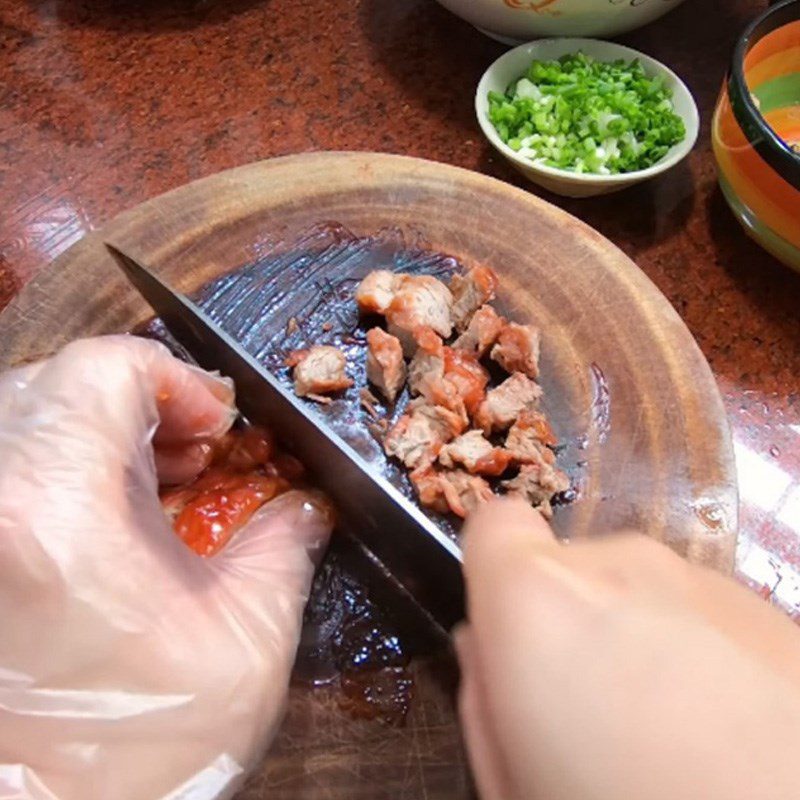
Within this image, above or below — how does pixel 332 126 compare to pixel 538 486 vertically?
above

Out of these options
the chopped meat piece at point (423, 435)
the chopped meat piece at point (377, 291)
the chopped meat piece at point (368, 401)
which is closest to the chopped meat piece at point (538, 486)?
the chopped meat piece at point (423, 435)

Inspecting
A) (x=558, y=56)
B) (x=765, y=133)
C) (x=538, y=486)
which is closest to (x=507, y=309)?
(x=538, y=486)

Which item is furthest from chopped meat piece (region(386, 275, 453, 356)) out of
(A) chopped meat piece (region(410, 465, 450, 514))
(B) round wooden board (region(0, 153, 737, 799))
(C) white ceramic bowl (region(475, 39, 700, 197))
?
(C) white ceramic bowl (region(475, 39, 700, 197))

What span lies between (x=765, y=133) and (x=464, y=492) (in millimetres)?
683

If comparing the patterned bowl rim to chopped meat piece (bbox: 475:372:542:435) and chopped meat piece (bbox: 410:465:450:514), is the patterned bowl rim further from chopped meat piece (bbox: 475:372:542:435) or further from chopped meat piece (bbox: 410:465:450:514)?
chopped meat piece (bbox: 410:465:450:514)

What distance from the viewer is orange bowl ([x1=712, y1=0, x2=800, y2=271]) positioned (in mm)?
1296

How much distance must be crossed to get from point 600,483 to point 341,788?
49 centimetres

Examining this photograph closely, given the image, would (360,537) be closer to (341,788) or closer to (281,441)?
(281,441)

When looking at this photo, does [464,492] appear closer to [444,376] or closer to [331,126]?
[444,376]

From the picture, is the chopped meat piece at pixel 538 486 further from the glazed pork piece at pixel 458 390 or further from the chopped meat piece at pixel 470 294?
the chopped meat piece at pixel 470 294

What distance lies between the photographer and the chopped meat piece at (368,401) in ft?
4.02

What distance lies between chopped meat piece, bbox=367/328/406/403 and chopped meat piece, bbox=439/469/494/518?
154 millimetres

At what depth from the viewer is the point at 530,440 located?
1.16m

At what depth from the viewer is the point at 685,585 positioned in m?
0.65
